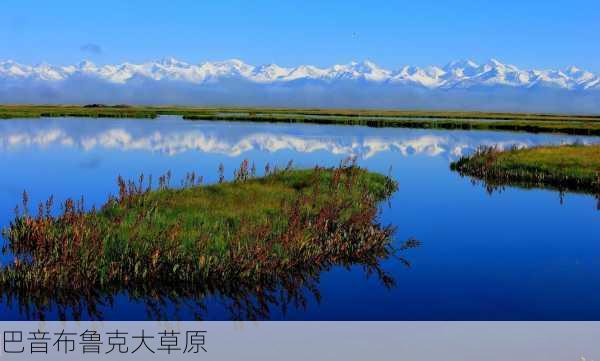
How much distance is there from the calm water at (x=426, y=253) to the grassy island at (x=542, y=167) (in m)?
2.30

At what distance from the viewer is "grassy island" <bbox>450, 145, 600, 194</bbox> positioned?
39.1 m

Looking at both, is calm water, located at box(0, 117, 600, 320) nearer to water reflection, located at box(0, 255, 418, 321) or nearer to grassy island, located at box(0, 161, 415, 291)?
water reflection, located at box(0, 255, 418, 321)

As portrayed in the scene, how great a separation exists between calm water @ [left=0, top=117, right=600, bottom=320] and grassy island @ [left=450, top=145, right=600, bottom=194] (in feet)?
7.54

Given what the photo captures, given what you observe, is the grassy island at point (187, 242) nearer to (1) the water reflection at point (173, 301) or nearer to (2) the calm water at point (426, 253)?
(1) the water reflection at point (173, 301)

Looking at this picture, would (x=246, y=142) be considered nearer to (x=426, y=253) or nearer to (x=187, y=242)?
(x=426, y=253)

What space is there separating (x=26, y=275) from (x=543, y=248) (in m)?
16.7

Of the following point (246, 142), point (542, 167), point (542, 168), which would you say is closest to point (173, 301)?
point (542, 168)

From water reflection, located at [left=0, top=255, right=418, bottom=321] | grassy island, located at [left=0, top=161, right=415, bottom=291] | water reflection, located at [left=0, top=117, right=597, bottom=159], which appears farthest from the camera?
water reflection, located at [left=0, top=117, right=597, bottom=159]

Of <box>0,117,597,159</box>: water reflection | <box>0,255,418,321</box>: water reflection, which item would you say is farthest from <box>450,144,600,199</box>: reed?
<box>0,255,418,321</box>: water reflection

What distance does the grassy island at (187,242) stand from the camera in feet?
53.0

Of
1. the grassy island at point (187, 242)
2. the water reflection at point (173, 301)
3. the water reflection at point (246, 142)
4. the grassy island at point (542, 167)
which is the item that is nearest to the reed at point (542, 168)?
the grassy island at point (542, 167)

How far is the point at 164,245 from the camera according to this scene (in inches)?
683

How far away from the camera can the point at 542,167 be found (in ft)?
139
